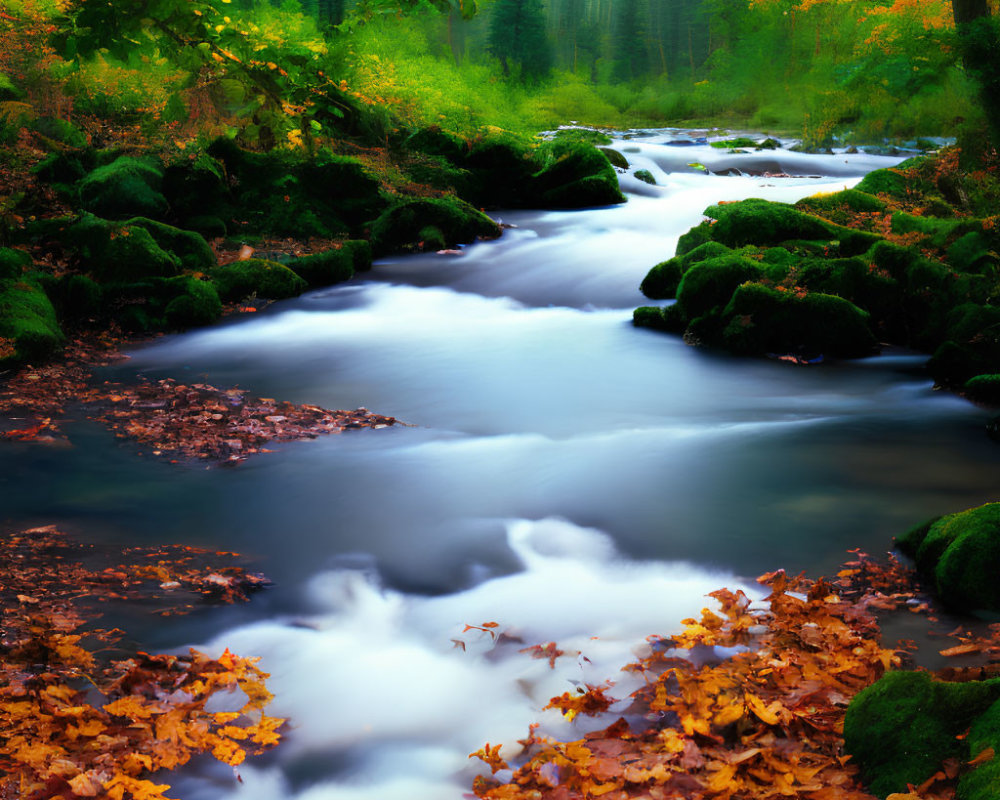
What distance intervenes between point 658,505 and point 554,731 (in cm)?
255

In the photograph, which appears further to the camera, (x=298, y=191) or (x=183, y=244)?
(x=298, y=191)

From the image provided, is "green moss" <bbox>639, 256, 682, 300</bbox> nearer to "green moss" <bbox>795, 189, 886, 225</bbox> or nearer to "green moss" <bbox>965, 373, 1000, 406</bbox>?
"green moss" <bbox>795, 189, 886, 225</bbox>

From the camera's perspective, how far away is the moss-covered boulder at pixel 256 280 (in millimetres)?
11084

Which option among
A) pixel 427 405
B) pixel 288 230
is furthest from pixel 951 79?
pixel 427 405

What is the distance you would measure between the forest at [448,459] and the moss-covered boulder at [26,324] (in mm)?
48

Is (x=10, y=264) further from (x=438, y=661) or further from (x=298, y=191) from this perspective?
(x=438, y=661)

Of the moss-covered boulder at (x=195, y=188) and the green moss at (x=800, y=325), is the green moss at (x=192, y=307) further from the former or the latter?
the green moss at (x=800, y=325)

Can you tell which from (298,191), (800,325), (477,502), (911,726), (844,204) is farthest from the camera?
(298,191)

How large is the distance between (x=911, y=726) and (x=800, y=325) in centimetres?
689

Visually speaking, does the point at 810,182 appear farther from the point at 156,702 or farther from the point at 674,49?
the point at 674,49

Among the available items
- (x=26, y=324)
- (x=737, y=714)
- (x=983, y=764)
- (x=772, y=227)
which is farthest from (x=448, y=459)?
(x=772, y=227)

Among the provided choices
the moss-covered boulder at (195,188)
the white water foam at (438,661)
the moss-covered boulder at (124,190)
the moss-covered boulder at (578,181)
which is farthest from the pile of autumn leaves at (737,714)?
the moss-covered boulder at (578,181)

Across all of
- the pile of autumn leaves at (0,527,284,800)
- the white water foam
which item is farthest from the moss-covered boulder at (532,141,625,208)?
the pile of autumn leaves at (0,527,284,800)

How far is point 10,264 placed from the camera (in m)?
8.83
